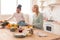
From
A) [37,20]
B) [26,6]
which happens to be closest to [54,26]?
[37,20]

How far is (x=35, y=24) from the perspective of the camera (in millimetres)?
3227

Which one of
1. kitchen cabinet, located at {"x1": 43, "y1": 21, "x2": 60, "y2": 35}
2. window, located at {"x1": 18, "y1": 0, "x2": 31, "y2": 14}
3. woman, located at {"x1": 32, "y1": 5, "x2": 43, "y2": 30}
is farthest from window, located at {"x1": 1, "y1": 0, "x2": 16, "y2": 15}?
woman, located at {"x1": 32, "y1": 5, "x2": 43, "y2": 30}

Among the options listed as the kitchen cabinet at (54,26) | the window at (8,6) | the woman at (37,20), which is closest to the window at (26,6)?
the window at (8,6)

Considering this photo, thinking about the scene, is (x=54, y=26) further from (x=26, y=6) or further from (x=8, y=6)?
(x=8, y=6)

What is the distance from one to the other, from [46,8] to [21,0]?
5.41ft

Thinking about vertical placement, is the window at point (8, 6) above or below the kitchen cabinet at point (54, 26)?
above

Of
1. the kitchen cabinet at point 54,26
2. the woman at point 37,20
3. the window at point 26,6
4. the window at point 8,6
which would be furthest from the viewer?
the window at point 8,6

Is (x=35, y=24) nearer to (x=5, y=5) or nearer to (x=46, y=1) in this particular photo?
(x=46, y=1)

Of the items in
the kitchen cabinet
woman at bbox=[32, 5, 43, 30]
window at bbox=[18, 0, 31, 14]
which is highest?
window at bbox=[18, 0, 31, 14]

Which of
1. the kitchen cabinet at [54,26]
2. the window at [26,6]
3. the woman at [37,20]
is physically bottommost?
the kitchen cabinet at [54,26]

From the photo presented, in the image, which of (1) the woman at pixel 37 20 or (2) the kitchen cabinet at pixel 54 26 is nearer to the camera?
(1) the woman at pixel 37 20

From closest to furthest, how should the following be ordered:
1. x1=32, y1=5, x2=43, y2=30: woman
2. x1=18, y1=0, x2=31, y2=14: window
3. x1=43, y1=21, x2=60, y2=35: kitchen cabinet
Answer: x1=32, y1=5, x2=43, y2=30: woman → x1=43, y1=21, x2=60, y2=35: kitchen cabinet → x1=18, y1=0, x2=31, y2=14: window

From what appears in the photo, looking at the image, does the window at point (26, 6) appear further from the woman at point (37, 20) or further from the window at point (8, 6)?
the woman at point (37, 20)

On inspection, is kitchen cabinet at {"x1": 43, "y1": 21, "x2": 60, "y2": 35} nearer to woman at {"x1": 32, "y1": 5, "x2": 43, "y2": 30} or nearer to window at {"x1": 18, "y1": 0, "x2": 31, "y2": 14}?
woman at {"x1": 32, "y1": 5, "x2": 43, "y2": 30}
